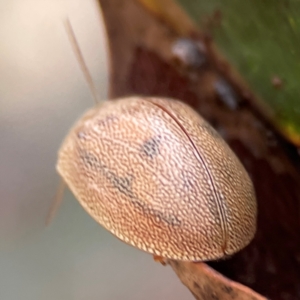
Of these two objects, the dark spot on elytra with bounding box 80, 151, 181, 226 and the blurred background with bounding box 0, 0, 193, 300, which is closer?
the dark spot on elytra with bounding box 80, 151, 181, 226

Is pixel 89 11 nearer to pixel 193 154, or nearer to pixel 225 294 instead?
pixel 193 154

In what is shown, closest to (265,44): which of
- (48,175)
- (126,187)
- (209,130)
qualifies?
(209,130)

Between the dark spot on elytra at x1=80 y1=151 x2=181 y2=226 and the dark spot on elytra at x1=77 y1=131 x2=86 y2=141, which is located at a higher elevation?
the dark spot on elytra at x1=77 y1=131 x2=86 y2=141

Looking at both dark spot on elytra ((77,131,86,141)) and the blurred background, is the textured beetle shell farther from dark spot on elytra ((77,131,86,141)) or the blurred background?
the blurred background

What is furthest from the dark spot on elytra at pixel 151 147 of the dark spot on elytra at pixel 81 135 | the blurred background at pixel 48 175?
the blurred background at pixel 48 175

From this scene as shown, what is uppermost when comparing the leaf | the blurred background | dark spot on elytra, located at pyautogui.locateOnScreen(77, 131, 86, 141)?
the leaf

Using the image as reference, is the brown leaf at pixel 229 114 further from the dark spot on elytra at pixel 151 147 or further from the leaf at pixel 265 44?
the dark spot on elytra at pixel 151 147

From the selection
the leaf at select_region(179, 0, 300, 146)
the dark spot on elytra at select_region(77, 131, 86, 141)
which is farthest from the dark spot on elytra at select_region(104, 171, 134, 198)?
the leaf at select_region(179, 0, 300, 146)
